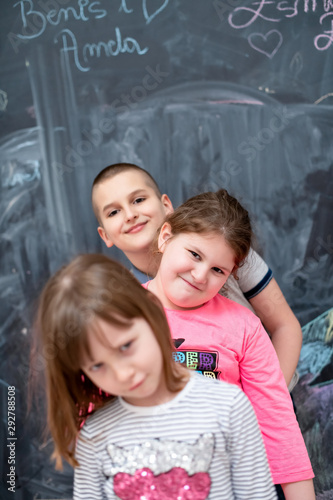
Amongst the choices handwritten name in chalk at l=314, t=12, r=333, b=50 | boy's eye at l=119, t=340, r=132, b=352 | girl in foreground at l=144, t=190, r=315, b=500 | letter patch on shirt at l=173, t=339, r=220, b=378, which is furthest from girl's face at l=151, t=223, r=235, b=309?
handwritten name in chalk at l=314, t=12, r=333, b=50

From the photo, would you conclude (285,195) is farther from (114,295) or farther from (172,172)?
(114,295)

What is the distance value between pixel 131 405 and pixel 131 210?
28.5 inches

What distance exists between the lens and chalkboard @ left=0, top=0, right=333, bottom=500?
192cm

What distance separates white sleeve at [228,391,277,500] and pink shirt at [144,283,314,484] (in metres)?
0.24

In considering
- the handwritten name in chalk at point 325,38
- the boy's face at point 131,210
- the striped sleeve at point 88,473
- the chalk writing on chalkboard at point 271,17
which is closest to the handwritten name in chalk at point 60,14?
the chalk writing on chalkboard at point 271,17

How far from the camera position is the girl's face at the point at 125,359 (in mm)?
847

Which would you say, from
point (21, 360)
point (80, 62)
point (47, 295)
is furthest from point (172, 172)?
point (47, 295)

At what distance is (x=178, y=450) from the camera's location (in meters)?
0.90

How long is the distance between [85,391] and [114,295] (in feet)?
0.69

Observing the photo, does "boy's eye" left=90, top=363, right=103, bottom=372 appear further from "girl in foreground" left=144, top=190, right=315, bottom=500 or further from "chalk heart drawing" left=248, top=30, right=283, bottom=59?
"chalk heart drawing" left=248, top=30, right=283, bottom=59

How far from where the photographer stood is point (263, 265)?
1.47 metres

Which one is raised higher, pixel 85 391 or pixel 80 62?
pixel 80 62

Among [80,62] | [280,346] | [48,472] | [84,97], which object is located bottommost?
[48,472]

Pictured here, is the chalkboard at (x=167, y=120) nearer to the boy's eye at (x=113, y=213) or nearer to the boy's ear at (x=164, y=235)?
the boy's eye at (x=113, y=213)
